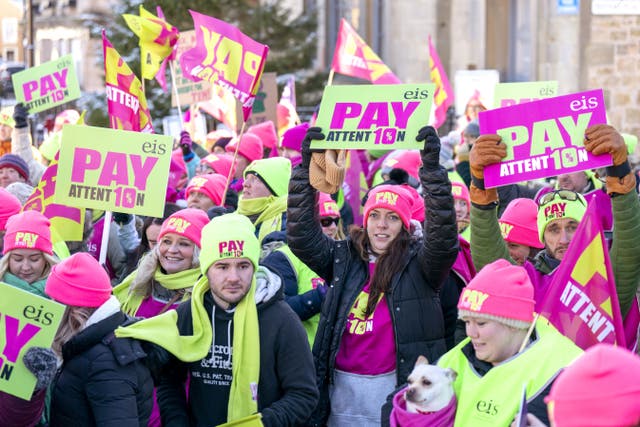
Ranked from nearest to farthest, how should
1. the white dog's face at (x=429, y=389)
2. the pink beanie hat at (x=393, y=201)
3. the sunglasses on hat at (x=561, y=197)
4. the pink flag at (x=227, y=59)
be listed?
1. the white dog's face at (x=429, y=389)
2. the pink beanie hat at (x=393, y=201)
3. the sunglasses on hat at (x=561, y=197)
4. the pink flag at (x=227, y=59)

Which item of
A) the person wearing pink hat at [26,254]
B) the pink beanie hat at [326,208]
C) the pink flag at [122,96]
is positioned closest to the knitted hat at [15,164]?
the pink flag at [122,96]

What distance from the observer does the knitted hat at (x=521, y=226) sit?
263 inches

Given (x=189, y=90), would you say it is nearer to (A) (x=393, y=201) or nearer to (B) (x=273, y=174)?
(B) (x=273, y=174)

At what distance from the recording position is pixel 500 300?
472cm

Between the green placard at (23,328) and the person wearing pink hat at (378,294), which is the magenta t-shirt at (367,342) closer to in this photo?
the person wearing pink hat at (378,294)

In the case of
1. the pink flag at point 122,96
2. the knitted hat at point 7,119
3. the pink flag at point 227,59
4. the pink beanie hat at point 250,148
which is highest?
the pink flag at point 227,59

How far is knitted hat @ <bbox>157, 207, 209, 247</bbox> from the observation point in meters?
6.45

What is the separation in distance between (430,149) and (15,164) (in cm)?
458

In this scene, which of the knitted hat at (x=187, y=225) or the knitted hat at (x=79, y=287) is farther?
the knitted hat at (x=187, y=225)

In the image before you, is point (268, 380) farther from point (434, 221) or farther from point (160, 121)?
point (160, 121)

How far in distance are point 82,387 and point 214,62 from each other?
528 centimetres

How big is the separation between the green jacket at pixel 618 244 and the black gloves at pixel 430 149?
289 mm

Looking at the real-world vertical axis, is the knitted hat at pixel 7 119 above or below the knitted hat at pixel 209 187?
above

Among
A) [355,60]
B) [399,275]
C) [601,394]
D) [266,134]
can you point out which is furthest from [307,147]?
[355,60]
